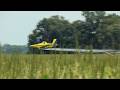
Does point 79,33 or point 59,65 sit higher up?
point 79,33

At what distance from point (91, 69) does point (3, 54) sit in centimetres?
83

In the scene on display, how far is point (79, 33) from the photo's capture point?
279 cm

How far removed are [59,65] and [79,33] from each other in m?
0.36

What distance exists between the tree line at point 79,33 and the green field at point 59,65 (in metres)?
0.12

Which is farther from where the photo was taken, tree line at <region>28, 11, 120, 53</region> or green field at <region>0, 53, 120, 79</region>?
tree line at <region>28, 11, 120, 53</region>

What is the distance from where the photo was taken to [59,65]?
274cm

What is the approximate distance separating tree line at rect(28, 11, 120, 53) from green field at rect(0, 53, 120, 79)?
0.12 metres

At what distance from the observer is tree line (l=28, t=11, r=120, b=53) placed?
278 cm

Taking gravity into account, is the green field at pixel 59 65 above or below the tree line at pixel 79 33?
below

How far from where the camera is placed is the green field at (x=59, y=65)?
2.63 metres

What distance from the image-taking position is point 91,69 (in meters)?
2.69

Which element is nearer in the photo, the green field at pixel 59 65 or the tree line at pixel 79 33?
the green field at pixel 59 65

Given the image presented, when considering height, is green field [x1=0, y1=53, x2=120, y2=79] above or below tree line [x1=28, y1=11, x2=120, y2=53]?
below

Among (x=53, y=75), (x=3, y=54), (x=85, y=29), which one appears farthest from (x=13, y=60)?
(x=85, y=29)
